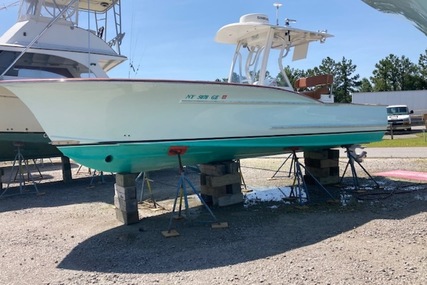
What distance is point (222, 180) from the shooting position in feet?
21.8

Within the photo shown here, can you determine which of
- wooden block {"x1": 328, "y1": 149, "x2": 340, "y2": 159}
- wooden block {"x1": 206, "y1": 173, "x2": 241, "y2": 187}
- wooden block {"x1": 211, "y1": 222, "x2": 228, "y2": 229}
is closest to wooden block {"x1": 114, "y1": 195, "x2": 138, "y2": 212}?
wooden block {"x1": 211, "y1": 222, "x2": 228, "y2": 229}

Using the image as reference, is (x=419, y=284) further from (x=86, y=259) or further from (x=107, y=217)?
Result: (x=107, y=217)

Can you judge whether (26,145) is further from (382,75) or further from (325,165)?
(382,75)

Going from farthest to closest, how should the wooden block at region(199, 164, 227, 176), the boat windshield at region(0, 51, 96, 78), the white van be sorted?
the white van < the boat windshield at region(0, 51, 96, 78) < the wooden block at region(199, 164, 227, 176)

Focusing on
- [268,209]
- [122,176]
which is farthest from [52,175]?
[268,209]

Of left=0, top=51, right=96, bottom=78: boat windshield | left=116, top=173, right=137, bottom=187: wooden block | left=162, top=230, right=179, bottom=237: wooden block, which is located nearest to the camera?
left=162, top=230, right=179, bottom=237: wooden block

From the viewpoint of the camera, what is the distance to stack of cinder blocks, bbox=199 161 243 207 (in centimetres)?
661

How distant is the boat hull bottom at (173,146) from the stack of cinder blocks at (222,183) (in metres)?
0.18

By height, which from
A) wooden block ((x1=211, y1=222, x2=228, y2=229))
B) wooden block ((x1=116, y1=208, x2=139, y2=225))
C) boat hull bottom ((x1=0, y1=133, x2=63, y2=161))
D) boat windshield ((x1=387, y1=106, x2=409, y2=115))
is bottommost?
wooden block ((x1=211, y1=222, x2=228, y2=229))

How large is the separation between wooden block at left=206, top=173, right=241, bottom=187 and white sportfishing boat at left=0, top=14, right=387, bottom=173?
35 centimetres

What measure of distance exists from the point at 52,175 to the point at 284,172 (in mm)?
7084

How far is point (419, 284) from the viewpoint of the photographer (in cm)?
339

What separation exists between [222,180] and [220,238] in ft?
5.69

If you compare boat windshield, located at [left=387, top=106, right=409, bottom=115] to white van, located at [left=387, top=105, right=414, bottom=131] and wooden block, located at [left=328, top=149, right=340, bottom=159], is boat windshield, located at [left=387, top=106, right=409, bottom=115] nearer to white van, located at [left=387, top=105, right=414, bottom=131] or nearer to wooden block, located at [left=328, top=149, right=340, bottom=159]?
white van, located at [left=387, top=105, right=414, bottom=131]
